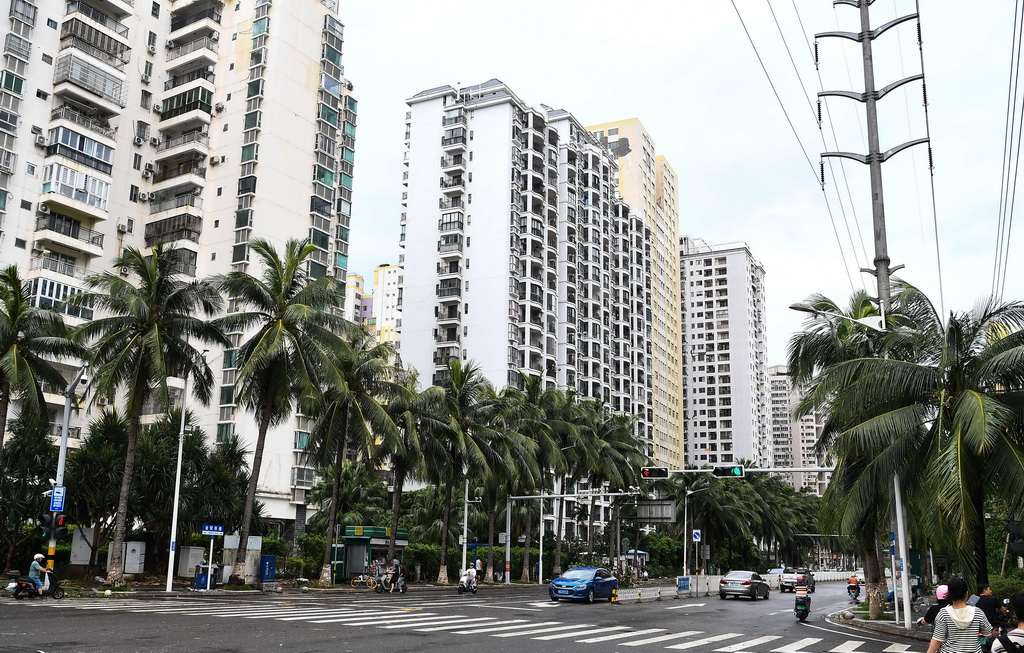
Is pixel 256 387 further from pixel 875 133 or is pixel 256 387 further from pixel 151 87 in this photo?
pixel 151 87

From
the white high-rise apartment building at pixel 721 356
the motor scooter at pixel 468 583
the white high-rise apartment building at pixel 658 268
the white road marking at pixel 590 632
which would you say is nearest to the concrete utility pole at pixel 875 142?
the white road marking at pixel 590 632

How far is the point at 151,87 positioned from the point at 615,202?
65807 mm

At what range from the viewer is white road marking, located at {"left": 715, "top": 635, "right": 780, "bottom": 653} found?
19.3 m

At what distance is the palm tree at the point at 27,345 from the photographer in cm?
3553

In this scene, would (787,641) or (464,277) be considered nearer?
(787,641)

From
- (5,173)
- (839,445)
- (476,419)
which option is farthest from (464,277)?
(839,445)

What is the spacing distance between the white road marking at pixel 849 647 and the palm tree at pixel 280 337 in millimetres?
23997

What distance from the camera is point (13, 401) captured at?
50.0 meters

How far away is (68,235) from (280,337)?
2850cm

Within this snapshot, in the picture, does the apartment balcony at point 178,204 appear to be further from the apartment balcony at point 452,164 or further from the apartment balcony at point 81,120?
the apartment balcony at point 452,164

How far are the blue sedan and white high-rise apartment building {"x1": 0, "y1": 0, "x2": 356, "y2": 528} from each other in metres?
29.6

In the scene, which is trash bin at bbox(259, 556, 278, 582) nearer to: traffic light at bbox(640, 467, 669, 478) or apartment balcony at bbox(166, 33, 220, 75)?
traffic light at bbox(640, 467, 669, 478)

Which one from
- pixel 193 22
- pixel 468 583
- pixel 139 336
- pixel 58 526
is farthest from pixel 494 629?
pixel 193 22

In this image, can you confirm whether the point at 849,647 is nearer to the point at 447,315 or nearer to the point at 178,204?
the point at 178,204
